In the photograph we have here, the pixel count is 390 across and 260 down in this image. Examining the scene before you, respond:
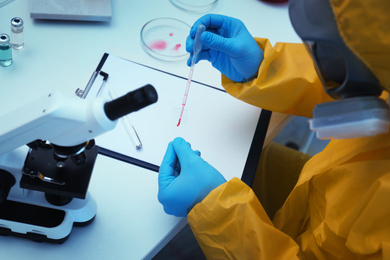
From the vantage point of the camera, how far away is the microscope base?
2.95 feet

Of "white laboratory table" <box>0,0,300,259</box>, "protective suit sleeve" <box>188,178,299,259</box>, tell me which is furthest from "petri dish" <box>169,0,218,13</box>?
"protective suit sleeve" <box>188,178,299,259</box>

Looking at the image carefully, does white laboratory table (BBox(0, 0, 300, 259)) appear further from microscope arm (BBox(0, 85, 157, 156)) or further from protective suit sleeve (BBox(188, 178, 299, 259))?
microscope arm (BBox(0, 85, 157, 156))

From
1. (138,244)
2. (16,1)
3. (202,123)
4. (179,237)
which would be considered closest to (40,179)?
Answer: (138,244)

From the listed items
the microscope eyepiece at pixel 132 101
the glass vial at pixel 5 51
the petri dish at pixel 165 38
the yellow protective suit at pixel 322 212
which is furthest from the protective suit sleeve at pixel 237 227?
the glass vial at pixel 5 51

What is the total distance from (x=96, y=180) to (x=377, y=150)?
0.65m

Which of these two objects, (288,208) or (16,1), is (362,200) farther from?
(16,1)

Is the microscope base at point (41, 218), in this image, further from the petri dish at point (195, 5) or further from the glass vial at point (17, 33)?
the petri dish at point (195, 5)

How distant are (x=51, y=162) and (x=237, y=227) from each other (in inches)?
16.8

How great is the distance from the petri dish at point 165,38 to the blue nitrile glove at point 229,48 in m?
0.13

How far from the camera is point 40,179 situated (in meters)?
0.87

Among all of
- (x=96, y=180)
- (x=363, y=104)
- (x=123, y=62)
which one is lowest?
(x=96, y=180)

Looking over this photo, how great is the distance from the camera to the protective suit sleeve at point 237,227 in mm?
975

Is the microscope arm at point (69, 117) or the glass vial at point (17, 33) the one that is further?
the glass vial at point (17, 33)

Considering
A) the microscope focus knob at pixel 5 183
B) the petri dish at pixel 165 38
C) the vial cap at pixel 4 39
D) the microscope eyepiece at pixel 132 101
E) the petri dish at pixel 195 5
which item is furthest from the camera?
the petri dish at pixel 195 5
